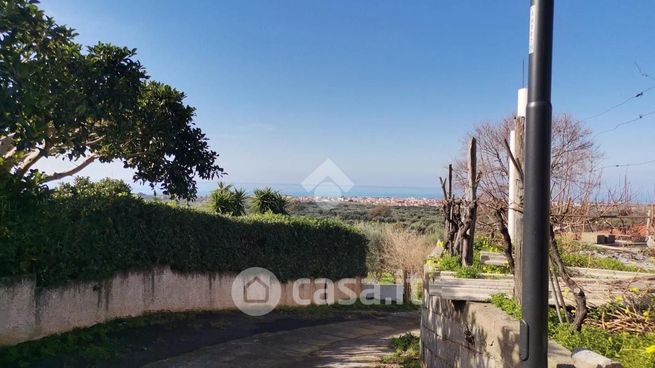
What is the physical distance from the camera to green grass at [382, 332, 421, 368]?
26.1ft

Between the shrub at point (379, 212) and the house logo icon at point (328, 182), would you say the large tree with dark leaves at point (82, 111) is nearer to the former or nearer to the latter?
the house logo icon at point (328, 182)

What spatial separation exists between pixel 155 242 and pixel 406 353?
18.6 ft

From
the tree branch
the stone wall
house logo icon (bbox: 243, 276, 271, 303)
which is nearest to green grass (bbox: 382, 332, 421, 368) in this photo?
the stone wall

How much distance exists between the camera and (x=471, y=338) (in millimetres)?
5094

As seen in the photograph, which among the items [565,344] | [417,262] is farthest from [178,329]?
[417,262]

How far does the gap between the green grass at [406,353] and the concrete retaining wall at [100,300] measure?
4.91 m

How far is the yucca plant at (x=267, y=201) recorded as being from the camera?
16.8 m

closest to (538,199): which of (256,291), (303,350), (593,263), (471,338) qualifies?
(471,338)

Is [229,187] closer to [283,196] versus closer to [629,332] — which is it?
[283,196]

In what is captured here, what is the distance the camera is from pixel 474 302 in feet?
17.5

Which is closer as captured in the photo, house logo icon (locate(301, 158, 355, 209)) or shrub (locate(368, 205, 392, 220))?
house logo icon (locate(301, 158, 355, 209))

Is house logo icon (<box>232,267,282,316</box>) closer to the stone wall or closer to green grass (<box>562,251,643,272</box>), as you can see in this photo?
the stone wall

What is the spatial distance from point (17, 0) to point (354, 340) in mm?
8826

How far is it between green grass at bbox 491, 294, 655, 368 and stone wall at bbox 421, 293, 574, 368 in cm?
32
